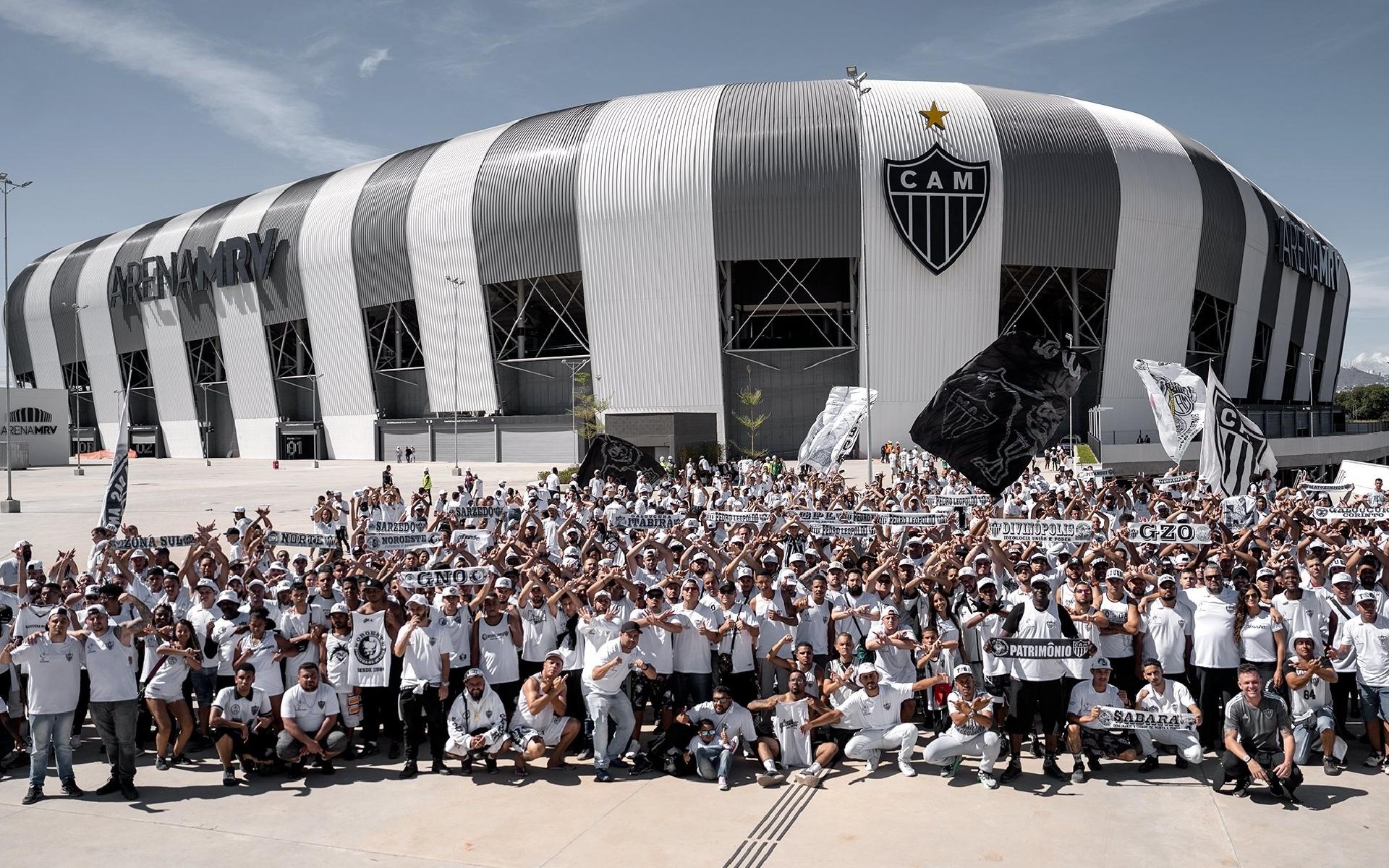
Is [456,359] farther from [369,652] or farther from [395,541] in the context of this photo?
[369,652]

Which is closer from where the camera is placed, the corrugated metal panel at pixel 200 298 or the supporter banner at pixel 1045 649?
the supporter banner at pixel 1045 649

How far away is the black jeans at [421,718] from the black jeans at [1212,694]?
7285 mm

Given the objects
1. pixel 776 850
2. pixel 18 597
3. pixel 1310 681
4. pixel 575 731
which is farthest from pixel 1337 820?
pixel 18 597

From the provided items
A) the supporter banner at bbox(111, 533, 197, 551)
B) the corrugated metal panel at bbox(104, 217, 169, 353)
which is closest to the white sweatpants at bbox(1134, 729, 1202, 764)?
the supporter banner at bbox(111, 533, 197, 551)

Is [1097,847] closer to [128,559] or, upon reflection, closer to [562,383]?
[128,559]

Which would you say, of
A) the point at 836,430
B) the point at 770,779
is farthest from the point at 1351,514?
the point at 770,779

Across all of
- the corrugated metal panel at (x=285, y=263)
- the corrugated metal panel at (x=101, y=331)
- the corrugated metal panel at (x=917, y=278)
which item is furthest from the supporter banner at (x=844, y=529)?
the corrugated metal panel at (x=101, y=331)

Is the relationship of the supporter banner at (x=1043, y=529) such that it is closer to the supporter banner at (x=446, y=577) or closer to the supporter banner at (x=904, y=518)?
the supporter banner at (x=904, y=518)

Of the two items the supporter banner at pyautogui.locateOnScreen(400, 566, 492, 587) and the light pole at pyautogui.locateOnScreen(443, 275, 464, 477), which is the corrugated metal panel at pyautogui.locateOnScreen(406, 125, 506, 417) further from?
the supporter banner at pyautogui.locateOnScreen(400, 566, 492, 587)

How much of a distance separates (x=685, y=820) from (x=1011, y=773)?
3008mm

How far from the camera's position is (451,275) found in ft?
193

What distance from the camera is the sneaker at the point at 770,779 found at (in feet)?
28.8

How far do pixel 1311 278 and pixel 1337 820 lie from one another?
75.3 meters

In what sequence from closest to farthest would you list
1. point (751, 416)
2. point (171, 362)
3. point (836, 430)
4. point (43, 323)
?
point (836, 430)
point (751, 416)
point (171, 362)
point (43, 323)
